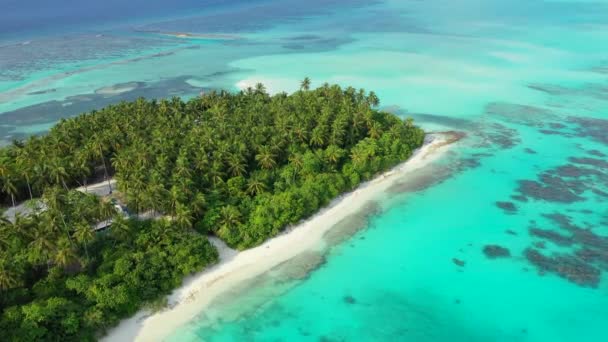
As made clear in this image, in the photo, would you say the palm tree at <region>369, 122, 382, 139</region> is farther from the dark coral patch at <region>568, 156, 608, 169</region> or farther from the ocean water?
the dark coral patch at <region>568, 156, 608, 169</region>

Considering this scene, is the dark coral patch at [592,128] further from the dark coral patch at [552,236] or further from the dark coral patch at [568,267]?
the dark coral patch at [568,267]

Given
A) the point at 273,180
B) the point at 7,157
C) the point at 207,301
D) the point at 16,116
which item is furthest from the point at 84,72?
the point at 207,301

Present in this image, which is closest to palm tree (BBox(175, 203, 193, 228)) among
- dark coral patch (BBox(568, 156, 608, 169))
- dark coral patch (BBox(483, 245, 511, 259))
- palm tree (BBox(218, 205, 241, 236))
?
palm tree (BBox(218, 205, 241, 236))

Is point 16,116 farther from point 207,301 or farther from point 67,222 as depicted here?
point 207,301

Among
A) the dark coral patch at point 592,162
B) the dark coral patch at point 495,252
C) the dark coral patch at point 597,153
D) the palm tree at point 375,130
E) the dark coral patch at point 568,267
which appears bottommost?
the dark coral patch at point 568,267

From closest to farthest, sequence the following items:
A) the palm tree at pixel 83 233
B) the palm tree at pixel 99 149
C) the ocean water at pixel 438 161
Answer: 1. the palm tree at pixel 83 233
2. the ocean water at pixel 438 161
3. the palm tree at pixel 99 149

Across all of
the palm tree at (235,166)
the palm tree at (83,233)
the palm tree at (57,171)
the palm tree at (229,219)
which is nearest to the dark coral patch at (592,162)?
the palm tree at (235,166)
